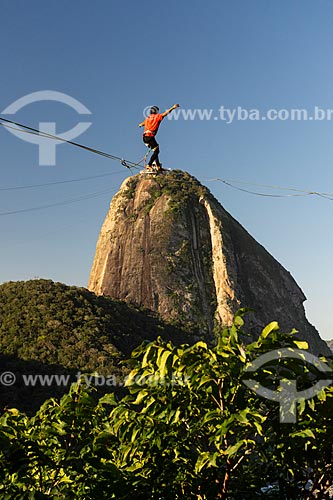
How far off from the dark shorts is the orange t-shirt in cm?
11

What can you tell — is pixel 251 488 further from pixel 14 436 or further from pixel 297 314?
pixel 297 314

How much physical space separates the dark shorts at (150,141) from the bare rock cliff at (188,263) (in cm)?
8827

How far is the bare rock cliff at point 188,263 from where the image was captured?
107000mm

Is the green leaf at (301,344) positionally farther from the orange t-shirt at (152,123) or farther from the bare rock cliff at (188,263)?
the bare rock cliff at (188,263)

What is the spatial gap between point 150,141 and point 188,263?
98.5 metres

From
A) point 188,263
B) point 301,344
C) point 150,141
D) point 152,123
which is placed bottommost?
point 301,344

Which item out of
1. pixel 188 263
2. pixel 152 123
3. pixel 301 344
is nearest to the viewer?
pixel 301 344

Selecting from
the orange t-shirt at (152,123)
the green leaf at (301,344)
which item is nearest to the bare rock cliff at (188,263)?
the orange t-shirt at (152,123)

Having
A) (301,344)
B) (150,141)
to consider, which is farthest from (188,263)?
(301,344)

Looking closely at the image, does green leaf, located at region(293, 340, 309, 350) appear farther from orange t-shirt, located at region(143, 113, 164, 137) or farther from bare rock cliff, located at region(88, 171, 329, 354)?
Answer: bare rock cliff, located at region(88, 171, 329, 354)

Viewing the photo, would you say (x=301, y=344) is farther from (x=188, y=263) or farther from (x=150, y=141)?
(x=188, y=263)

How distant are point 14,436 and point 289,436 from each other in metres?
2.32

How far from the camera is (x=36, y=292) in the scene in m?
92.1

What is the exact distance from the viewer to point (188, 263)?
11344 cm
